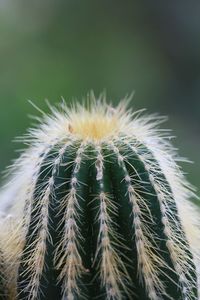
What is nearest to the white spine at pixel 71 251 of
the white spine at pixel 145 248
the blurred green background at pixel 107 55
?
the white spine at pixel 145 248

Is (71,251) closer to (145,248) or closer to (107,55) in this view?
(145,248)

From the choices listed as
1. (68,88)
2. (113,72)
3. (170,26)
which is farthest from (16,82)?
(170,26)

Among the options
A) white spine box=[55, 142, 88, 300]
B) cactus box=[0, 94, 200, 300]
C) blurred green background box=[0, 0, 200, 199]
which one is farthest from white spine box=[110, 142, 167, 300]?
blurred green background box=[0, 0, 200, 199]

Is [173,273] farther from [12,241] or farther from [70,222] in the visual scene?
[12,241]

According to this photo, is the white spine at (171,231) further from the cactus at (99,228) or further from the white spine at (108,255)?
the white spine at (108,255)

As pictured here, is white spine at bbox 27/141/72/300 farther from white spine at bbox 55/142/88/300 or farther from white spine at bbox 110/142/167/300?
white spine at bbox 110/142/167/300
